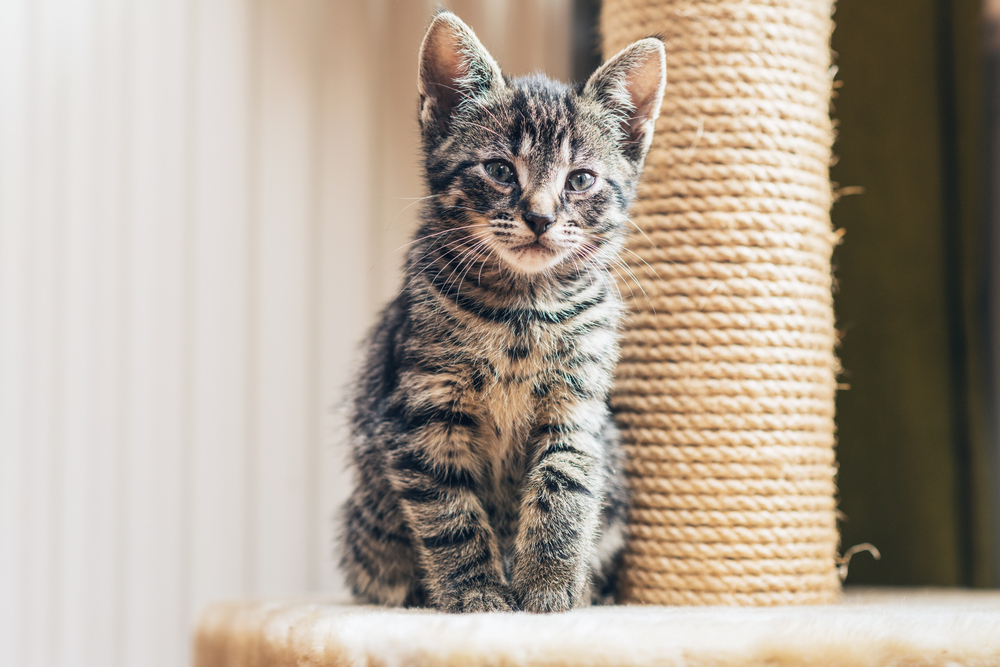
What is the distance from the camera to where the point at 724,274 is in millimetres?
1125

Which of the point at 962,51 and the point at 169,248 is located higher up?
the point at 962,51

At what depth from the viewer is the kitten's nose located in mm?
936

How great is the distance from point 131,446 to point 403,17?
111 cm

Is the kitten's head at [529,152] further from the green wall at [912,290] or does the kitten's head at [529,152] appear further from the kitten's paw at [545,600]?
the green wall at [912,290]

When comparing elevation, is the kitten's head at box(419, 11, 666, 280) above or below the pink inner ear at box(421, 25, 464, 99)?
below

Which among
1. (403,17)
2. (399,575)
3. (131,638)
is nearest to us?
(399,575)

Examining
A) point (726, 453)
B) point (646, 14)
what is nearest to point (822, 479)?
point (726, 453)

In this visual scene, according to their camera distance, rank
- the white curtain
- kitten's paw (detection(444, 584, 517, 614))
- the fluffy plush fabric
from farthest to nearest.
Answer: the white curtain
kitten's paw (detection(444, 584, 517, 614))
the fluffy plush fabric

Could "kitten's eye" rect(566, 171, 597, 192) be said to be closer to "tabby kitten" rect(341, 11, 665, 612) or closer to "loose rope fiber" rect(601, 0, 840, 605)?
"tabby kitten" rect(341, 11, 665, 612)

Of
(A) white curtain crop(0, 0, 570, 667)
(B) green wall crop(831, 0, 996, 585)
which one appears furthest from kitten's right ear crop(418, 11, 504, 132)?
(B) green wall crop(831, 0, 996, 585)

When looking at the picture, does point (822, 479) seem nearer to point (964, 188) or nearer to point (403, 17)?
point (964, 188)

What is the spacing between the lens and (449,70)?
3.44 ft

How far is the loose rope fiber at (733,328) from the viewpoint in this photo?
110cm

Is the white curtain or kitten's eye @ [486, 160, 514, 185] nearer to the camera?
kitten's eye @ [486, 160, 514, 185]
